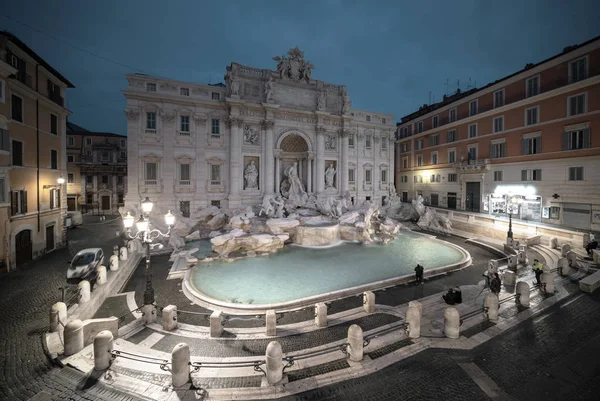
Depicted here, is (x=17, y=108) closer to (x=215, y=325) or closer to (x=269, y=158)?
(x=215, y=325)

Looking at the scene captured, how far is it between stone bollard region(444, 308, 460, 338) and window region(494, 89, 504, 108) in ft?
86.9

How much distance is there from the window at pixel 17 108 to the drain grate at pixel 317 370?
60.4ft

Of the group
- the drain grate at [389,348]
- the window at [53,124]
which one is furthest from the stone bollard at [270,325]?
the window at [53,124]

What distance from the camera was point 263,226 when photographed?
18281mm

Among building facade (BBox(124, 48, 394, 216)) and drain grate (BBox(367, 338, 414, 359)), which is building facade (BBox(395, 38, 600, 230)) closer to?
building facade (BBox(124, 48, 394, 216))

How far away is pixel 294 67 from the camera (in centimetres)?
2522

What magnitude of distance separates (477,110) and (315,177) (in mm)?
19207

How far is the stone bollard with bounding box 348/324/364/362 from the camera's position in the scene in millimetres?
5426

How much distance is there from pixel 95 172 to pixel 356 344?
141ft

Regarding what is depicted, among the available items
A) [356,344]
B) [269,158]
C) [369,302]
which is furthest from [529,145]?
[356,344]

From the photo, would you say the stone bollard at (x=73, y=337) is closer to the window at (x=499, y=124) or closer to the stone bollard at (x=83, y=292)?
the stone bollard at (x=83, y=292)

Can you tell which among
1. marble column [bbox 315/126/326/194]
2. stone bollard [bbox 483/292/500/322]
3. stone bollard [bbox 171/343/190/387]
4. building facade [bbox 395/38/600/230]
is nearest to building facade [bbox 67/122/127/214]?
marble column [bbox 315/126/326/194]

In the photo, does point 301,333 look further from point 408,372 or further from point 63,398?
point 63,398

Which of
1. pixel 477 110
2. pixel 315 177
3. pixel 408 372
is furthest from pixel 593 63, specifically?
pixel 408 372
